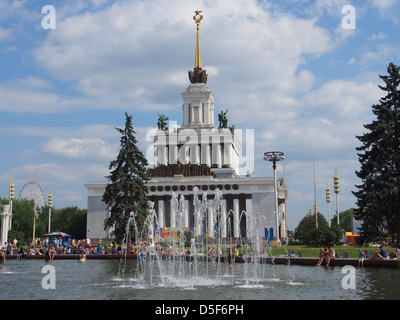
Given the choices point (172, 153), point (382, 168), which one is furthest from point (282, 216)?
point (382, 168)

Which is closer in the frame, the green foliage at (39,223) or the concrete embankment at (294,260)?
the concrete embankment at (294,260)

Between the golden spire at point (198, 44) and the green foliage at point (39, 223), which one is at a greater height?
the golden spire at point (198, 44)

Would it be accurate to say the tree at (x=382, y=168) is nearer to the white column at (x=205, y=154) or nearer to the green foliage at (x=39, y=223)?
the white column at (x=205, y=154)

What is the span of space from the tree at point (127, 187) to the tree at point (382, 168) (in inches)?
603

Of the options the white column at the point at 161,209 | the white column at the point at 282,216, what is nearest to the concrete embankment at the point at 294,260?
the white column at the point at 161,209

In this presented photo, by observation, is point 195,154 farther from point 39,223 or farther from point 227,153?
point 39,223

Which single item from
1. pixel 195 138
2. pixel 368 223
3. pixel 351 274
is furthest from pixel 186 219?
pixel 351 274

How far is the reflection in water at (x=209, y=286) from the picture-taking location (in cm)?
1355

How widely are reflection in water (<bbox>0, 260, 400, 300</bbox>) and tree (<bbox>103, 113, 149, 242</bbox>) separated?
47.2 ft

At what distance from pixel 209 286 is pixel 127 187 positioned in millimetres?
20859

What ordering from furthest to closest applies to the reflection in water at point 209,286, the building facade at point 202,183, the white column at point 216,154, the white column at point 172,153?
the white column at point 172,153
the white column at point 216,154
the building facade at point 202,183
the reflection in water at point 209,286

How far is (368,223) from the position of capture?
2866cm

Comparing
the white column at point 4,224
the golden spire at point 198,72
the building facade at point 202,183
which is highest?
the golden spire at point 198,72
